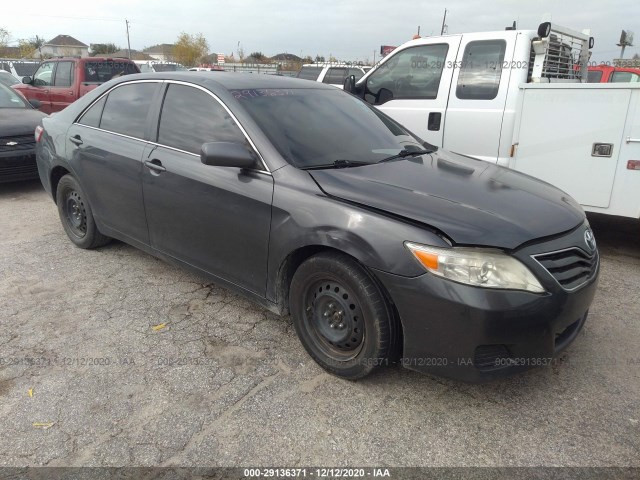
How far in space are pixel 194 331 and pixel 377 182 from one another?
1.59 metres

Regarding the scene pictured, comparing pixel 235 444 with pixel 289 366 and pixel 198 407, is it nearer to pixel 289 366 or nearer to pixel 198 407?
pixel 198 407

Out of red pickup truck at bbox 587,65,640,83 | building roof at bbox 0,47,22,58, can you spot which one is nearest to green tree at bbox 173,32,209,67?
building roof at bbox 0,47,22,58

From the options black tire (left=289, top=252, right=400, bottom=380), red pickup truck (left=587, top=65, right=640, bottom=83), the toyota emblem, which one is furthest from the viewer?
red pickup truck (left=587, top=65, right=640, bottom=83)

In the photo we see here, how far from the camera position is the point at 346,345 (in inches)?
108

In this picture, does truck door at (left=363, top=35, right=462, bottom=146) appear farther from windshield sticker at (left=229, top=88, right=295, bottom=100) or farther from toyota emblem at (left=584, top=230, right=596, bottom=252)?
toyota emblem at (left=584, top=230, right=596, bottom=252)

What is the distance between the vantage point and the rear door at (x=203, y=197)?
3000mm

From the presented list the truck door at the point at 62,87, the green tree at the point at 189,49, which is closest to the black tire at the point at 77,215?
the truck door at the point at 62,87

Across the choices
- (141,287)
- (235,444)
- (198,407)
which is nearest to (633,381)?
(235,444)

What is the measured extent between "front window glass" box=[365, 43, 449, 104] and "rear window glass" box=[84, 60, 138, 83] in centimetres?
738

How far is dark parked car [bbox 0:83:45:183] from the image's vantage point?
660cm

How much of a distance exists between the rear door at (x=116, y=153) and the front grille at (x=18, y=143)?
2876mm

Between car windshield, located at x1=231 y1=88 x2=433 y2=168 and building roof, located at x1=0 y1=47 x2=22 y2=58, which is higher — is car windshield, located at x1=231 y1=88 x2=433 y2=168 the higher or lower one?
the lower one

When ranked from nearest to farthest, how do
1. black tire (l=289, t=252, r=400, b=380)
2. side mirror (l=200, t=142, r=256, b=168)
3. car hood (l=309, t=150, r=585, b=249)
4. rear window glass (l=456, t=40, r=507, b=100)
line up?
1. car hood (l=309, t=150, r=585, b=249)
2. black tire (l=289, t=252, r=400, b=380)
3. side mirror (l=200, t=142, r=256, b=168)
4. rear window glass (l=456, t=40, r=507, b=100)

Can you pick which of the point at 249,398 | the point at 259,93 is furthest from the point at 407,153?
the point at 249,398
